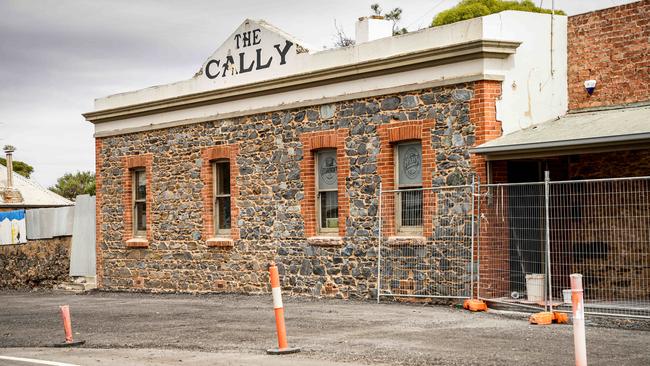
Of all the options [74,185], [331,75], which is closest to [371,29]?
[331,75]

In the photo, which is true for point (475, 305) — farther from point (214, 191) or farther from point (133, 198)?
point (133, 198)

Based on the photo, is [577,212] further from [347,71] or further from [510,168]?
[347,71]

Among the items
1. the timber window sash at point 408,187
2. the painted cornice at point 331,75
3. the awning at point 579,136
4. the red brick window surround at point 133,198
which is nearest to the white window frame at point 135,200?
the red brick window surround at point 133,198

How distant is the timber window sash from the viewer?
784 inches

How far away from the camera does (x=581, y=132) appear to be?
17219mm

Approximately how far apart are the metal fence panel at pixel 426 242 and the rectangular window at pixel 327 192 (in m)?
1.92

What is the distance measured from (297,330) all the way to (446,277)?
4.49 metres

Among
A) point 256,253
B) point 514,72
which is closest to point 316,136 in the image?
point 256,253

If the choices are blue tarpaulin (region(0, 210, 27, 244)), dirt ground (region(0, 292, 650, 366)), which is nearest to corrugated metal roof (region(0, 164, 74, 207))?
blue tarpaulin (region(0, 210, 27, 244))

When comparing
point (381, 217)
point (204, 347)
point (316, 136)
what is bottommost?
point (204, 347)

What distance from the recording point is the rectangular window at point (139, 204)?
2767 cm

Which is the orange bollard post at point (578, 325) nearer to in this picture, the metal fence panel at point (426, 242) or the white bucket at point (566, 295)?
the white bucket at point (566, 295)

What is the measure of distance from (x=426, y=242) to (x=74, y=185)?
63588 mm

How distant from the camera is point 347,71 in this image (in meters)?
21.2
